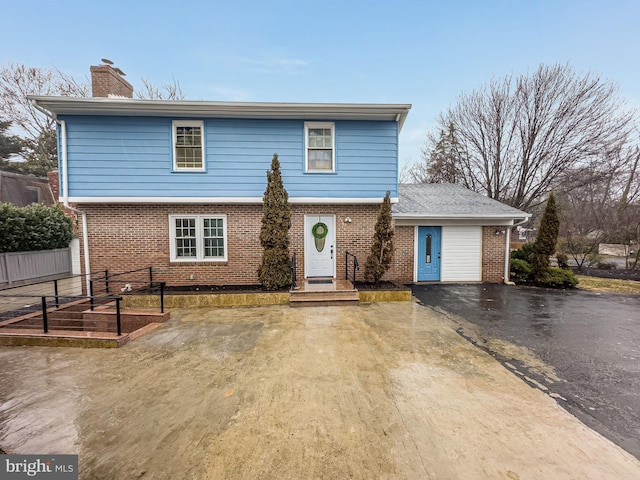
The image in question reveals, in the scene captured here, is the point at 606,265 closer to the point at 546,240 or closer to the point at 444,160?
the point at 546,240

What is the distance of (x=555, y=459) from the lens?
7.27 feet

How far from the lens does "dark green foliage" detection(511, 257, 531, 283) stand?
9789 millimetres

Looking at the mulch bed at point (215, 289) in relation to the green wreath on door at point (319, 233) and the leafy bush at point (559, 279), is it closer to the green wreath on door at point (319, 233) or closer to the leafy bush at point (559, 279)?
the green wreath on door at point (319, 233)

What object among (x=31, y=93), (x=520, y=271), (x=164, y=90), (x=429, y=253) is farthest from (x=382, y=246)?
(x=31, y=93)

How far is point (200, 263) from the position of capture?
8.08 meters

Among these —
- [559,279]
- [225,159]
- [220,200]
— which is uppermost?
[225,159]

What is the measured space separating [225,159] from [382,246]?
5.05 metres

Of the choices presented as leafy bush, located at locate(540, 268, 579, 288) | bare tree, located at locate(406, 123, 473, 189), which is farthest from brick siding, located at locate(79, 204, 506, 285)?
bare tree, located at locate(406, 123, 473, 189)

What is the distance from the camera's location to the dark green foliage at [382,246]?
7.62 m

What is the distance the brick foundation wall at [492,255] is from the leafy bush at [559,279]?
1.31 meters

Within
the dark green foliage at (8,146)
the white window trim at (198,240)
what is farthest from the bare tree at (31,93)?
the white window trim at (198,240)

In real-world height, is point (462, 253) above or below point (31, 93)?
below

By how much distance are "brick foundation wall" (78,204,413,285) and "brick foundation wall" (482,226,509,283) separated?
4443 millimetres

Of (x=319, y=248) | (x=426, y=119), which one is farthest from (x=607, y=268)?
(x=319, y=248)
